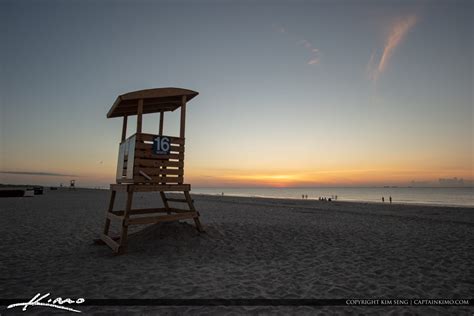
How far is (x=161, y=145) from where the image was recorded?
8.46m

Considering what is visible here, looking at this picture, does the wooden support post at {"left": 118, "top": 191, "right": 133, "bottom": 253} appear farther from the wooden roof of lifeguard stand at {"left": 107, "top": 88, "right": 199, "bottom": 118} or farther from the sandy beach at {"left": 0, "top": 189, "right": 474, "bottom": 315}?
the wooden roof of lifeguard stand at {"left": 107, "top": 88, "right": 199, "bottom": 118}

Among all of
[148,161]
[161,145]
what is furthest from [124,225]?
[161,145]

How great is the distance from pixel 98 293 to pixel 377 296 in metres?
5.47

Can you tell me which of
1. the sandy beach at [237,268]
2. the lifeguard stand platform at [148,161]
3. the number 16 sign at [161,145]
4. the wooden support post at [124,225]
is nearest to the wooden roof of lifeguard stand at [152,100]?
the lifeguard stand platform at [148,161]

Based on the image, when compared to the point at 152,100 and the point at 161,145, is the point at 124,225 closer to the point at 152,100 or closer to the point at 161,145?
the point at 161,145

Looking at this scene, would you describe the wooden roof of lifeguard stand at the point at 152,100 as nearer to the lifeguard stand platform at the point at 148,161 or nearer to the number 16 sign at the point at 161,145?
the lifeguard stand platform at the point at 148,161

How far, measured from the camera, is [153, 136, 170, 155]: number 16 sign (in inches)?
329

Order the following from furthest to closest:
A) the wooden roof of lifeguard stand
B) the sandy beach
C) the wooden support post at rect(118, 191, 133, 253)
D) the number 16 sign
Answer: the wooden roof of lifeguard stand < the number 16 sign < the wooden support post at rect(118, 191, 133, 253) < the sandy beach

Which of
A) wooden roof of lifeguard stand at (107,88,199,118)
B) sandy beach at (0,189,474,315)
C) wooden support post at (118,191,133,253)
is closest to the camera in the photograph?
sandy beach at (0,189,474,315)

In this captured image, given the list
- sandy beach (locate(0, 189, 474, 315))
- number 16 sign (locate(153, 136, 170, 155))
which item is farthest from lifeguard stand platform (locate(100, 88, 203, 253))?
sandy beach (locate(0, 189, 474, 315))

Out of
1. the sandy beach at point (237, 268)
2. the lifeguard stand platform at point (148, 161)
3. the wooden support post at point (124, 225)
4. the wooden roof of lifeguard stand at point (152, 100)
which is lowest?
the sandy beach at point (237, 268)

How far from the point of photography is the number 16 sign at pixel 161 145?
8.36m

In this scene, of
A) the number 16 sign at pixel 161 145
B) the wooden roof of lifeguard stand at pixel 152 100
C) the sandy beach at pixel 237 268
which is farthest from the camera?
the wooden roof of lifeguard stand at pixel 152 100

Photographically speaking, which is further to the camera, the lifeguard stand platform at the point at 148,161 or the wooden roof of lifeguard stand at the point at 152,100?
the wooden roof of lifeguard stand at the point at 152,100
